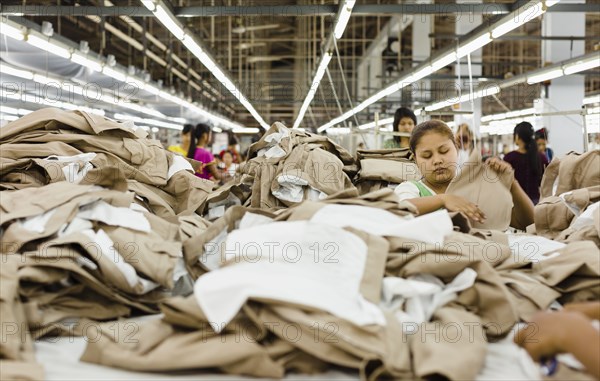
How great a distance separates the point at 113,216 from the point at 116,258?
0.20 m

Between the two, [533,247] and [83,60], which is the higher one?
[83,60]

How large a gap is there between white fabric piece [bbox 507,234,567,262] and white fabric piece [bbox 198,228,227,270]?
885 mm

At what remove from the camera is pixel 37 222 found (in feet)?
5.11

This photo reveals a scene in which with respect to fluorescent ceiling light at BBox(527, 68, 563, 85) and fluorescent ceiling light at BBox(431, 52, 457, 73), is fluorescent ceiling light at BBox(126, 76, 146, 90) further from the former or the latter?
fluorescent ceiling light at BBox(527, 68, 563, 85)

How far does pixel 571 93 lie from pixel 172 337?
1193 cm

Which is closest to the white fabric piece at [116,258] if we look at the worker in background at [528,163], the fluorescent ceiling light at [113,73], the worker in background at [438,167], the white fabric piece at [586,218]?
the worker in background at [438,167]

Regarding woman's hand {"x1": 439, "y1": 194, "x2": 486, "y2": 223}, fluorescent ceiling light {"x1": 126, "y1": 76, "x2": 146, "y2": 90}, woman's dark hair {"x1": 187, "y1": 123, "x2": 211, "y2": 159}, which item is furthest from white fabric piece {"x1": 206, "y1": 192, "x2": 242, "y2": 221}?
fluorescent ceiling light {"x1": 126, "y1": 76, "x2": 146, "y2": 90}

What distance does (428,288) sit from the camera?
1315 mm

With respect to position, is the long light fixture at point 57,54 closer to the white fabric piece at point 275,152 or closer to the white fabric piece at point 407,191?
the white fabric piece at point 275,152

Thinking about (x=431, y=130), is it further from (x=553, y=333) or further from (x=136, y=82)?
(x=136, y=82)

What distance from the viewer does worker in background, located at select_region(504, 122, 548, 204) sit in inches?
201

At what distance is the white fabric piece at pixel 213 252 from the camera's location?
1629 millimetres

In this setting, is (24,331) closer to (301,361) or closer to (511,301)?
(301,361)

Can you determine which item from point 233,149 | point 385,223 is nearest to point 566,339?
point 385,223
